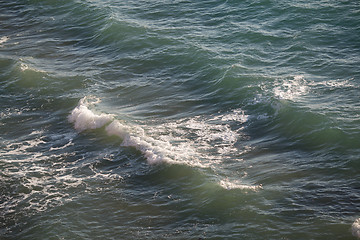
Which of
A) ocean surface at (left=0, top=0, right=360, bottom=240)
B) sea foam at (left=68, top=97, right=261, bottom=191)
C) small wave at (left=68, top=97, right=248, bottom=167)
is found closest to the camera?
ocean surface at (left=0, top=0, right=360, bottom=240)

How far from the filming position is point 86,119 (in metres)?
19.0

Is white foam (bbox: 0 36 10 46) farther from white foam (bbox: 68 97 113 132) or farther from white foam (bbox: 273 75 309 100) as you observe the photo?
white foam (bbox: 273 75 309 100)

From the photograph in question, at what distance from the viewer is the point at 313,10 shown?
26375 mm

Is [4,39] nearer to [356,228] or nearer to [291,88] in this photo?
[291,88]

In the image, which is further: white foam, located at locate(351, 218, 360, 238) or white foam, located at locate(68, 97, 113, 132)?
white foam, located at locate(68, 97, 113, 132)

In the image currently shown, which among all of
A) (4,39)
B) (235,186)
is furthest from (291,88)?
(4,39)

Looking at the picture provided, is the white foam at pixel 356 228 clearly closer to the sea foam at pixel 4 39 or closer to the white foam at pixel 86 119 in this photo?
the white foam at pixel 86 119

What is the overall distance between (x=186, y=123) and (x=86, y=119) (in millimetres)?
4044

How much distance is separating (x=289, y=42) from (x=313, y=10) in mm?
3980

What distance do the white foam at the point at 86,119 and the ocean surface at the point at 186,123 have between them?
51mm

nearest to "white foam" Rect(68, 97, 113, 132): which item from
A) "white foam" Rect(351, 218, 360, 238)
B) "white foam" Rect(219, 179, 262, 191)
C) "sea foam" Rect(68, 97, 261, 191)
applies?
"sea foam" Rect(68, 97, 261, 191)

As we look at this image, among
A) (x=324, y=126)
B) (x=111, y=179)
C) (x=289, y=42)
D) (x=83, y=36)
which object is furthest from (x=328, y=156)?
(x=83, y=36)

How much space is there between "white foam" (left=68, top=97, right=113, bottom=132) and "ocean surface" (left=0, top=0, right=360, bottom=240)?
5 centimetres

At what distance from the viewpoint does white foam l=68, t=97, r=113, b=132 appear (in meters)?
18.8
